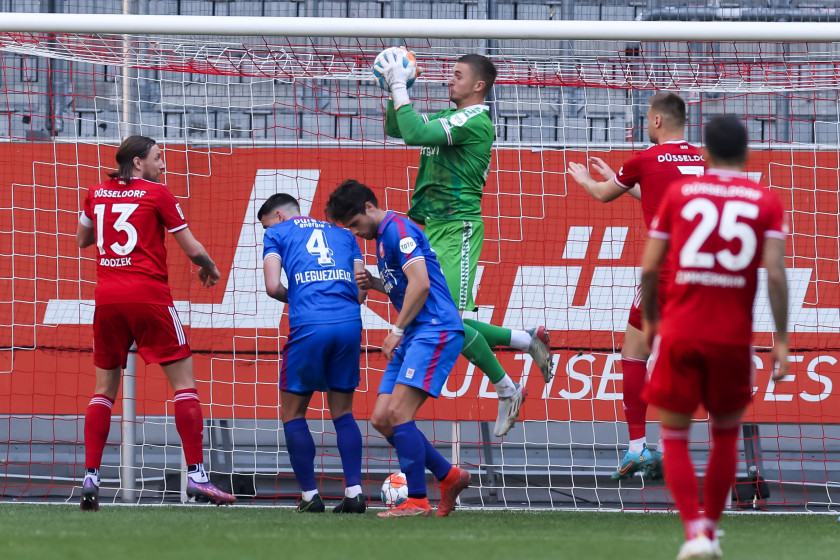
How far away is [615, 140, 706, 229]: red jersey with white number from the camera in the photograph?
5.81m

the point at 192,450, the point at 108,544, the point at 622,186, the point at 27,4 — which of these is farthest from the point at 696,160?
the point at 27,4

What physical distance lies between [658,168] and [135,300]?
3.17 m

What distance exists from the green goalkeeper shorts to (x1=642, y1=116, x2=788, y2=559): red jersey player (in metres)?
2.16

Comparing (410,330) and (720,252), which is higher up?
(720,252)

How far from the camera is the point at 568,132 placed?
902 cm

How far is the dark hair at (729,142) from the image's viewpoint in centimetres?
383

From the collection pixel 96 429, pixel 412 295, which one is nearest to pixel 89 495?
pixel 96 429

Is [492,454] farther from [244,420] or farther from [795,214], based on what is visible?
[795,214]

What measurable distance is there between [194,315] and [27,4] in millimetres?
4987

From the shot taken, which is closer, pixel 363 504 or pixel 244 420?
→ pixel 363 504

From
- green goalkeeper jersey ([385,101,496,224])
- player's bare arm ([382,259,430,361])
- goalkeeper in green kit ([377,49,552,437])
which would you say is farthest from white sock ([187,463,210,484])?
green goalkeeper jersey ([385,101,496,224])

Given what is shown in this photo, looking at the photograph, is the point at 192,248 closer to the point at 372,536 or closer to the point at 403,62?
the point at 403,62

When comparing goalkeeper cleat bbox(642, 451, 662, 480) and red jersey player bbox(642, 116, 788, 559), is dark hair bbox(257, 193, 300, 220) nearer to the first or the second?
goalkeeper cleat bbox(642, 451, 662, 480)

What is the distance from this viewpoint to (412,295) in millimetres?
5340
